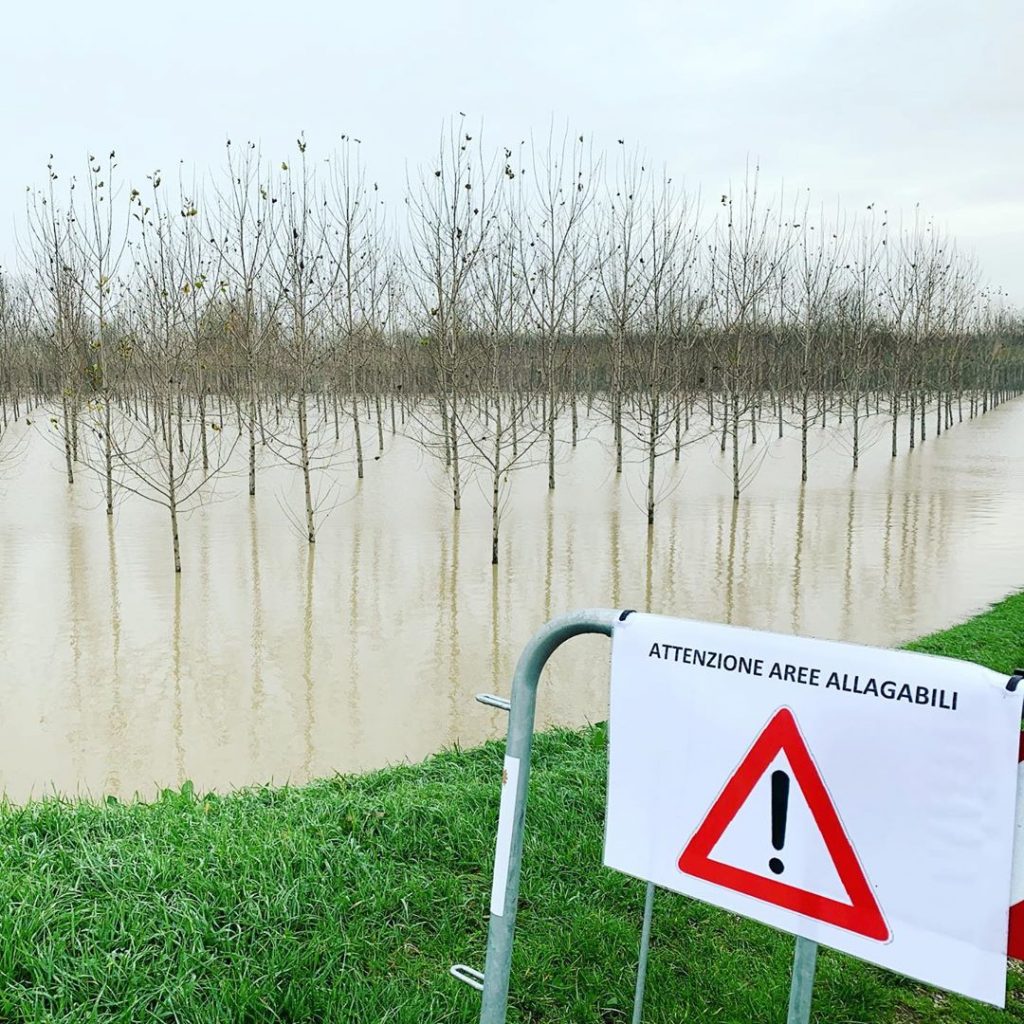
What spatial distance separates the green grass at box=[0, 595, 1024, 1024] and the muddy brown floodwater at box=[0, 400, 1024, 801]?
101 inches

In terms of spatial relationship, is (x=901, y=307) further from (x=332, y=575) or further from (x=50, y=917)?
(x=50, y=917)

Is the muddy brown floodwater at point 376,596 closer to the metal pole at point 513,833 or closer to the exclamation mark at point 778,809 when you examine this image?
the metal pole at point 513,833

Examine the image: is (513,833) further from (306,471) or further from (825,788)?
(306,471)

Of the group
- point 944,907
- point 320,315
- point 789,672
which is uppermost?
point 320,315

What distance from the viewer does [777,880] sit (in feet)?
6.01

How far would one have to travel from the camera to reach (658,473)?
24.1 metres

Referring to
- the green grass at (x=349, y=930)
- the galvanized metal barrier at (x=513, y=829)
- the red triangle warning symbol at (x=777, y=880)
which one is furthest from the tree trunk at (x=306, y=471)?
the red triangle warning symbol at (x=777, y=880)

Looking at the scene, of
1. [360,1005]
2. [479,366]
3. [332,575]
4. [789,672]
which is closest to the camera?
[789,672]

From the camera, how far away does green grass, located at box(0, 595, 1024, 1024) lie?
2.80 metres

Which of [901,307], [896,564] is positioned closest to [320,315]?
[896,564]

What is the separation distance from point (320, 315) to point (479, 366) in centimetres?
571

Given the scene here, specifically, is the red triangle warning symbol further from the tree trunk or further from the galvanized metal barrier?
the tree trunk

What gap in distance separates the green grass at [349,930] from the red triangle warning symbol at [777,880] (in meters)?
1.33

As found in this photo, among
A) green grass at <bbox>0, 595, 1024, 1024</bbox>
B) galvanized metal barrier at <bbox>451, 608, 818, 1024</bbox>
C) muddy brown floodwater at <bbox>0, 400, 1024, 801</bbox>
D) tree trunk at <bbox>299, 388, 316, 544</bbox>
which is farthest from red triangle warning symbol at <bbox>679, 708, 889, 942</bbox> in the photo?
tree trunk at <bbox>299, 388, 316, 544</bbox>
